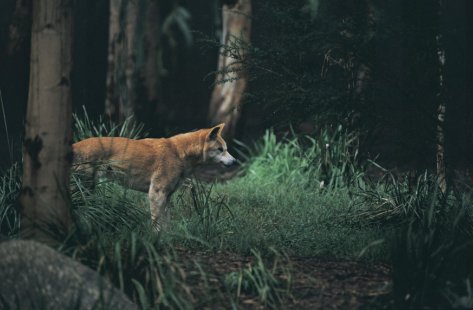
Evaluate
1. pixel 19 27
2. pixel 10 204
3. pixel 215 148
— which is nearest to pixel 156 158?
pixel 215 148

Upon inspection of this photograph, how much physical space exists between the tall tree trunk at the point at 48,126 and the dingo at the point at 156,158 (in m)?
2.25

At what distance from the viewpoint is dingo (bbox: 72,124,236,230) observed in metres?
9.13

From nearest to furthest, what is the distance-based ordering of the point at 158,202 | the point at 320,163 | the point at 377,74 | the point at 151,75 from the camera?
1. the point at 377,74
2. the point at 158,202
3. the point at 320,163
4. the point at 151,75

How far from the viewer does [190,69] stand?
714 inches

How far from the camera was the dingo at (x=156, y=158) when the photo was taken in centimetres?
913

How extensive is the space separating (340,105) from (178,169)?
7.35ft

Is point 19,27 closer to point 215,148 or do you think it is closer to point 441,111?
point 215,148

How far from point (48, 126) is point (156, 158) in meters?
3.35

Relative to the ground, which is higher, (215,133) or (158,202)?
(215,133)

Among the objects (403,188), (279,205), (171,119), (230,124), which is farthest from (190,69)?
(403,188)

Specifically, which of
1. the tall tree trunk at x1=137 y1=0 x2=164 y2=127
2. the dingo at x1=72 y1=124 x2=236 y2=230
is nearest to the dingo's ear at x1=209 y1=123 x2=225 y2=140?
the dingo at x1=72 y1=124 x2=236 y2=230

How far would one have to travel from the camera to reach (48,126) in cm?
643

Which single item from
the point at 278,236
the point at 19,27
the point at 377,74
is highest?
the point at 377,74

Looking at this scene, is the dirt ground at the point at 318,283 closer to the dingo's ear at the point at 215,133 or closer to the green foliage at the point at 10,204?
the green foliage at the point at 10,204
